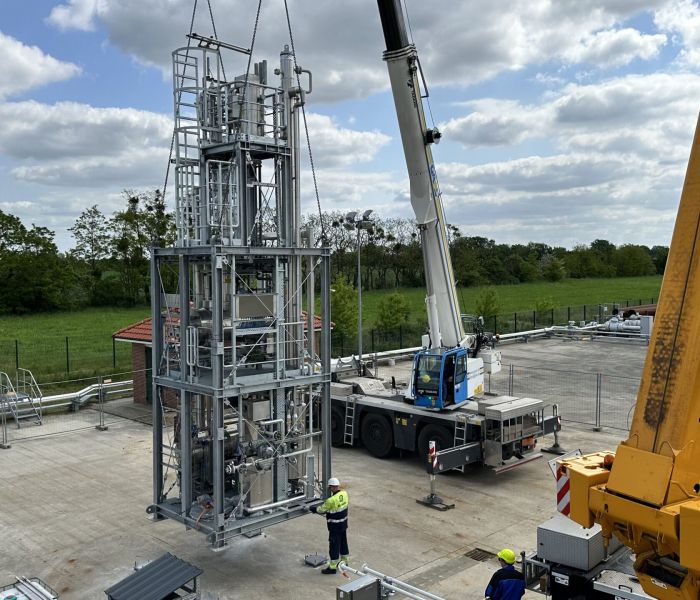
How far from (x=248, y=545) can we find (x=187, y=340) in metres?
3.65

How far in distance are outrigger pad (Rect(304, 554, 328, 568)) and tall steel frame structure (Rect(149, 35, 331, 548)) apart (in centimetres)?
72

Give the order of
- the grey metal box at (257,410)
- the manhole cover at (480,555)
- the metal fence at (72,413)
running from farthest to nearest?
the metal fence at (72,413)
the manhole cover at (480,555)
the grey metal box at (257,410)

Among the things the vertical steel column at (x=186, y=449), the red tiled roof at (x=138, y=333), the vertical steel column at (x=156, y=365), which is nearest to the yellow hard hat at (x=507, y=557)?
the vertical steel column at (x=186, y=449)

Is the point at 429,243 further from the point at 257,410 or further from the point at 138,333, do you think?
the point at 138,333

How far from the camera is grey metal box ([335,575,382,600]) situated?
8539 millimetres

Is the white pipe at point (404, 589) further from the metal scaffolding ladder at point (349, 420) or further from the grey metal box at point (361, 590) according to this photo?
the metal scaffolding ladder at point (349, 420)

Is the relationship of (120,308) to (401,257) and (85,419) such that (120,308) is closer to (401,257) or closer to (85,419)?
(401,257)

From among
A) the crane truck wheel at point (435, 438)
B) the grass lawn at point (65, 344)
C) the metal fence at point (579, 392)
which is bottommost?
the metal fence at point (579, 392)

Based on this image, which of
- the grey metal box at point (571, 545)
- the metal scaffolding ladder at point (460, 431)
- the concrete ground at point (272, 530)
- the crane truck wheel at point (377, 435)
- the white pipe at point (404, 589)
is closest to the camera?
the white pipe at point (404, 589)

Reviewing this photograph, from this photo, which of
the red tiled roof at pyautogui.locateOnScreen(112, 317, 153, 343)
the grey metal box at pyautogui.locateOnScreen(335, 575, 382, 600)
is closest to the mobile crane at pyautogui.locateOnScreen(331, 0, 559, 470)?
the grey metal box at pyautogui.locateOnScreen(335, 575, 382, 600)

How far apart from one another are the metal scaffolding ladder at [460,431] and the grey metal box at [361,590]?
20.5 ft

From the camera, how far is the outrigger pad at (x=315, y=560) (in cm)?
1072

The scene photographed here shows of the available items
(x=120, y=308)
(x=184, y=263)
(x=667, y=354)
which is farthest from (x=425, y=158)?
(x=120, y=308)

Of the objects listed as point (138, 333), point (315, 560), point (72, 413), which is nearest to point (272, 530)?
point (315, 560)
